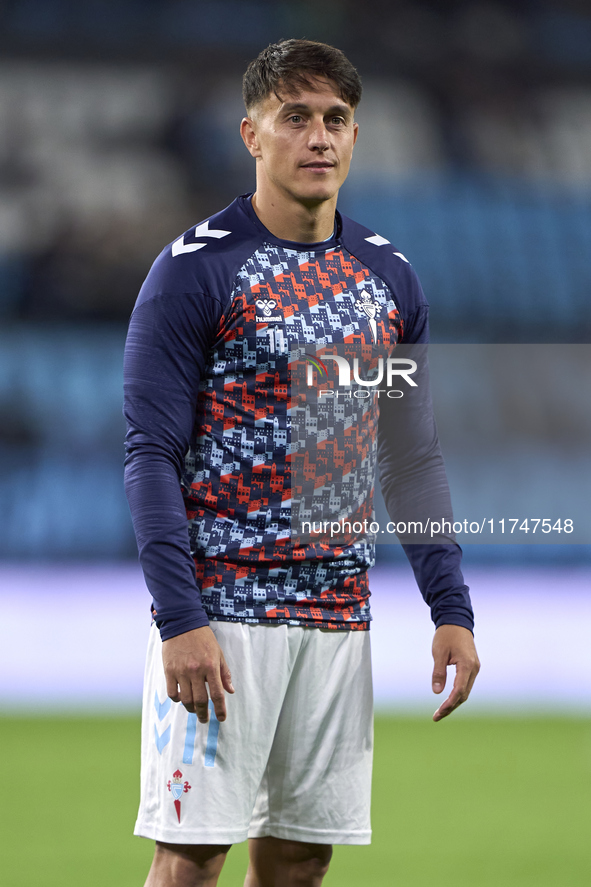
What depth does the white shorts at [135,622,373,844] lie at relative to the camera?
1.36 meters

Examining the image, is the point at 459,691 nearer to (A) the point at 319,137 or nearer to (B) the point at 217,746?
(B) the point at 217,746

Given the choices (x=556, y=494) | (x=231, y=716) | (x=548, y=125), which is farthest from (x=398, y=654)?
(x=548, y=125)

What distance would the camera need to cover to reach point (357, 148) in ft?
20.1

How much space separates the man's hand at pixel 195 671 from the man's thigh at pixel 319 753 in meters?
0.17

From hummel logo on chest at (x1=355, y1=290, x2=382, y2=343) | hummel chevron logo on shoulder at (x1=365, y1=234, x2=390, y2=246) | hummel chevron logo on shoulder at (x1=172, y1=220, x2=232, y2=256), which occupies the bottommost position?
hummel logo on chest at (x1=355, y1=290, x2=382, y2=343)

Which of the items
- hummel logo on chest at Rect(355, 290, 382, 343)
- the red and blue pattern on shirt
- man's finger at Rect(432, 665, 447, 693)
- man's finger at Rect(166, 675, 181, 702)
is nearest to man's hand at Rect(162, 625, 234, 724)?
man's finger at Rect(166, 675, 181, 702)

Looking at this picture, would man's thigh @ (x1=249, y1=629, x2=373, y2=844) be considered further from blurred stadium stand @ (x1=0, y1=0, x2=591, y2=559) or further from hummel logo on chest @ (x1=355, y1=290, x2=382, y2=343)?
blurred stadium stand @ (x1=0, y1=0, x2=591, y2=559)

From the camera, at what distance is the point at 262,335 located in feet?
4.64

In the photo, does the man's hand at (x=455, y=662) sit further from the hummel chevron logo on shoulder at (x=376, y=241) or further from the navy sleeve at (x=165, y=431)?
the hummel chevron logo on shoulder at (x=376, y=241)

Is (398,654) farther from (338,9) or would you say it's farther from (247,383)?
(338,9)

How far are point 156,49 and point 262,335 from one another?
5.19 m

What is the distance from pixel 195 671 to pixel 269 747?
20 centimetres

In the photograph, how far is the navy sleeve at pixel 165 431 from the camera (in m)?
1.31

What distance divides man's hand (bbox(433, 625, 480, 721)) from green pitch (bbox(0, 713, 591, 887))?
3.15 ft
